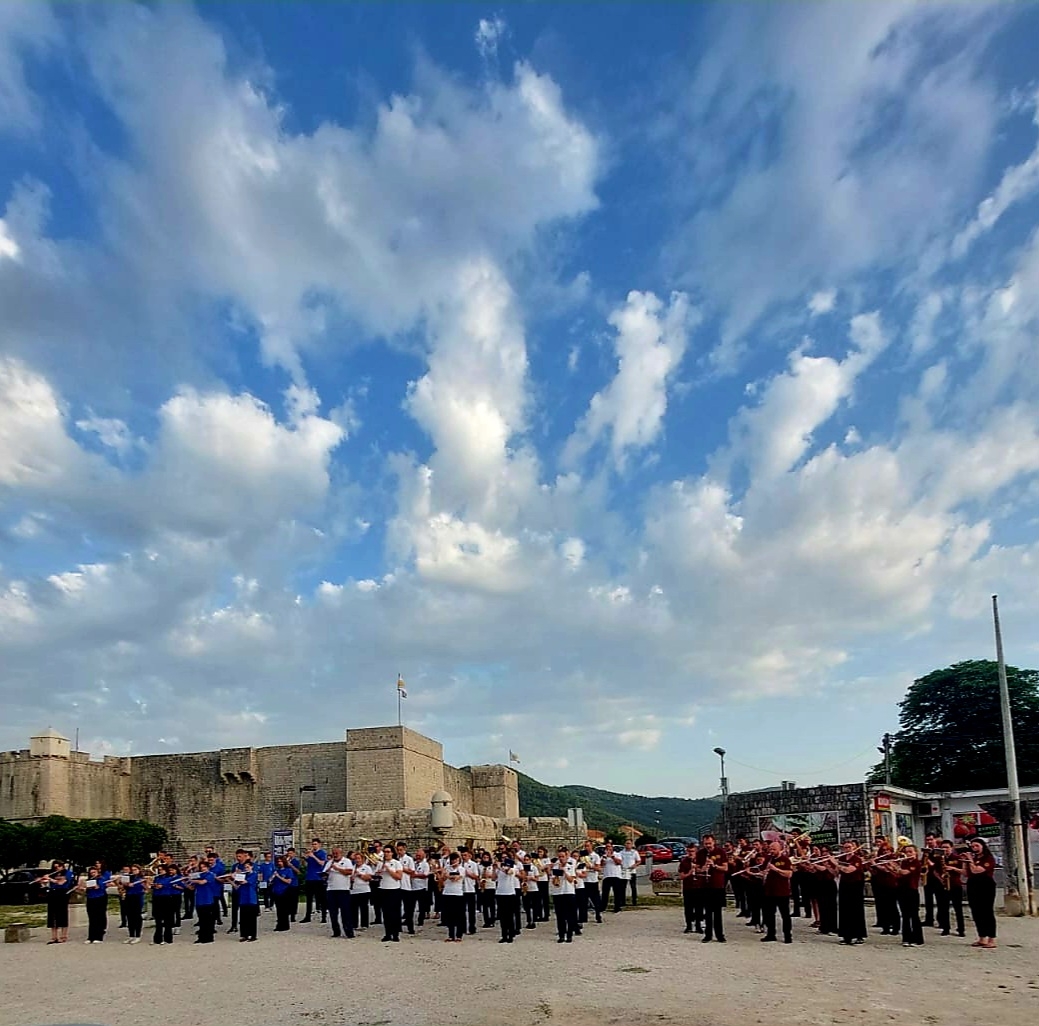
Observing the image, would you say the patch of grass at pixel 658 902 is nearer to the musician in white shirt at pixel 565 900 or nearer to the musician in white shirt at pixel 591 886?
the musician in white shirt at pixel 591 886

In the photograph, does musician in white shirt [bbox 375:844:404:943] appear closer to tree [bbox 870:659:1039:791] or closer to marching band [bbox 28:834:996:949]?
marching band [bbox 28:834:996:949]

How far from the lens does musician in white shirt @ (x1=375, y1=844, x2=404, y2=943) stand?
1556cm

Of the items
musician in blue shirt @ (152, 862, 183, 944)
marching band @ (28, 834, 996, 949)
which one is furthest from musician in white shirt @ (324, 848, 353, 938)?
musician in blue shirt @ (152, 862, 183, 944)

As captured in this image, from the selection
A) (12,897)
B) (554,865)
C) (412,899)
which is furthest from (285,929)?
(12,897)

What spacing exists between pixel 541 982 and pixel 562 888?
3923 mm

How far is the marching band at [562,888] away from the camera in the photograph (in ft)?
44.4

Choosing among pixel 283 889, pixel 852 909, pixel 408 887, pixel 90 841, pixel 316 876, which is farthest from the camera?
pixel 90 841

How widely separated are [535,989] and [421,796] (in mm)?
33904

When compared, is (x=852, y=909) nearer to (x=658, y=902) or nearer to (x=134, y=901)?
(x=658, y=902)

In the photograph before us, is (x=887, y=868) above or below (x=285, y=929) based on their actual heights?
above

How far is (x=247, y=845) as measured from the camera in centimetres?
4319

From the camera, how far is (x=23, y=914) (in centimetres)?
2320

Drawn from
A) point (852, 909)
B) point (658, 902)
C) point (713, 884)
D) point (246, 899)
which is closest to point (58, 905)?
point (246, 899)

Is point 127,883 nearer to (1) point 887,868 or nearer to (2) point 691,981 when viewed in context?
(2) point 691,981
